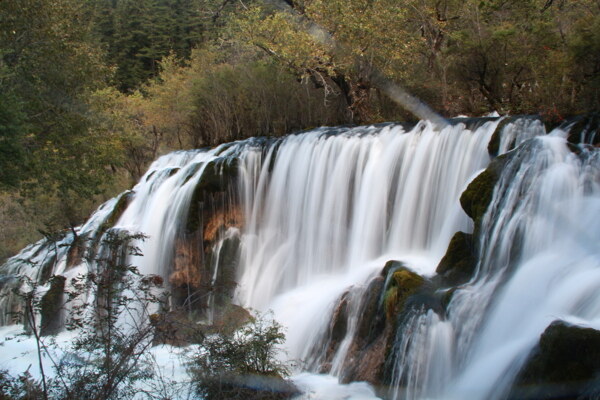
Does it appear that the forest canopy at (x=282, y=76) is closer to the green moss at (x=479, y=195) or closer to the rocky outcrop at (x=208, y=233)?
the green moss at (x=479, y=195)

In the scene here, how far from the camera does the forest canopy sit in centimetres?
1249

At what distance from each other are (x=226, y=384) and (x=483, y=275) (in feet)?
14.0

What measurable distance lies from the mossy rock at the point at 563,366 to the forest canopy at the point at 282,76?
6.12 m

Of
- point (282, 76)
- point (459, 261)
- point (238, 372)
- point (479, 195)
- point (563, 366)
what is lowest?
point (238, 372)

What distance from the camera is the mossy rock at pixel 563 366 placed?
5445 millimetres

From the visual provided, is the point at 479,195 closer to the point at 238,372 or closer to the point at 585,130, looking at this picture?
the point at 585,130

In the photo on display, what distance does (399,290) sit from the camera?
8492 millimetres

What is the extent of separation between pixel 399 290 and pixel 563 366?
3.14m

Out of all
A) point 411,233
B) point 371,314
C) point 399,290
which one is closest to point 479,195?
point 399,290

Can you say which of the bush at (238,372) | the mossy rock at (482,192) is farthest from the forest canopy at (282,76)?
the bush at (238,372)

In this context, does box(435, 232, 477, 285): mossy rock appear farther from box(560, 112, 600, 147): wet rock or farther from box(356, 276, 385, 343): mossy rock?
box(560, 112, 600, 147): wet rock

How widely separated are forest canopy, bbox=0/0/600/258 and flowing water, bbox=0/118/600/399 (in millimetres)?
2281

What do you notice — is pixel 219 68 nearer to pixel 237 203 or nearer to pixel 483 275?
pixel 237 203

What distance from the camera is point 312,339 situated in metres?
10.0
